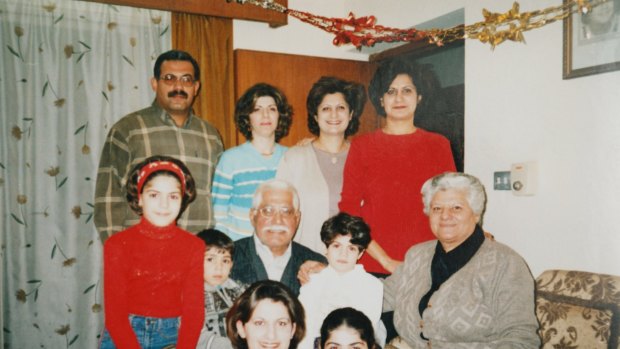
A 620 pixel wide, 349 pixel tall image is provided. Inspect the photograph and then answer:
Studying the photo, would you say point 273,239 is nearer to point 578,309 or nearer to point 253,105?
point 253,105

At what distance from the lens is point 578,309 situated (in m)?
1.58

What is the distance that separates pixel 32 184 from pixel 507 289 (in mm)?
1720

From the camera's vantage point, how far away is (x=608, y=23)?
5.06 feet

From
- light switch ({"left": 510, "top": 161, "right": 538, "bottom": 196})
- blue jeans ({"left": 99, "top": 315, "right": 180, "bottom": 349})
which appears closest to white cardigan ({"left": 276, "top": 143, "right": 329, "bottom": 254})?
blue jeans ({"left": 99, "top": 315, "right": 180, "bottom": 349})

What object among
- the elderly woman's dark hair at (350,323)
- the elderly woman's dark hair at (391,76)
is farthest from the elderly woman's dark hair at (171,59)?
the elderly woman's dark hair at (350,323)

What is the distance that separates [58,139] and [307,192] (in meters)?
1.02

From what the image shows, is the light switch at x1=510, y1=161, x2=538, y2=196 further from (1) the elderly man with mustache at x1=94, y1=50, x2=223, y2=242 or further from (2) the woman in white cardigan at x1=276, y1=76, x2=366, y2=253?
(1) the elderly man with mustache at x1=94, y1=50, x2=223, y2=242

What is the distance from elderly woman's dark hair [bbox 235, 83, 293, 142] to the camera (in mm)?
1942

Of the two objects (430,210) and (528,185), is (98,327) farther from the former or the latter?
(528,185)

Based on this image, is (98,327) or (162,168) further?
(98,327)

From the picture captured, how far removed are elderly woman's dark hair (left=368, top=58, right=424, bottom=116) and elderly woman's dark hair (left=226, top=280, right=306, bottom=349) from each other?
87 cm

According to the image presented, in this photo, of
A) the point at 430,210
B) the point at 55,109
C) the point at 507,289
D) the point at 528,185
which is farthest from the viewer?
the point at 55,109

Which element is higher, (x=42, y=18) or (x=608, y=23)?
(x=42, y=18)

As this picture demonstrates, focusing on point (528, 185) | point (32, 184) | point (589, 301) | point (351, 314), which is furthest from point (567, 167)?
point (32, 184)
